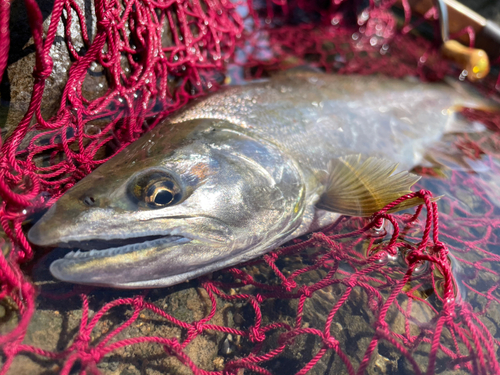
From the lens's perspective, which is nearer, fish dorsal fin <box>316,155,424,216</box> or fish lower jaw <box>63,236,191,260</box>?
fish lower jaw <box>63,236,191,260</box>

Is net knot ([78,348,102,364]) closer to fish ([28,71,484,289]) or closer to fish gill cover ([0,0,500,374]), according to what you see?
fish gill cover ([0,0,500,374])

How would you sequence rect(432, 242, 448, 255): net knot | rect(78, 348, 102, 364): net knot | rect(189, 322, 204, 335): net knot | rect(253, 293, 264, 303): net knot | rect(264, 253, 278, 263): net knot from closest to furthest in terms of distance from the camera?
rect(78, 348, 102, 364): net knot < rect(189, 322, 204, 335): net knot < rect(432, 242, 448, 255): net knot < rect(253, 293, 264, 303): net knot < rect(264, 253, 278, 263): net knot

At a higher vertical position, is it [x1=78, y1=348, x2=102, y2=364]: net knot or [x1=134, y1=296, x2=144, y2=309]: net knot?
[x1=78, y1=348, x2=102, y2=364]: net knot

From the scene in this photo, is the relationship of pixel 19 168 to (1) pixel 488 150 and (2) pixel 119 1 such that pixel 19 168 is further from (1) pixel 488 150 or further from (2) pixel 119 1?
(1) pixel 488 150

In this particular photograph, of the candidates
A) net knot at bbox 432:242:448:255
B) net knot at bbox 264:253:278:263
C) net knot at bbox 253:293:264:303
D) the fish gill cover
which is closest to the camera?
the fish gill cover

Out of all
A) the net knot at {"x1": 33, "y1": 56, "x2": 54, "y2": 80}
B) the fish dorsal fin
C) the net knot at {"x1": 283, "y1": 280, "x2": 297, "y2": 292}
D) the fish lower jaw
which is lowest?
the net knot at {"x1": 283, "y1": 280, "x2": 297, "y2": 292}

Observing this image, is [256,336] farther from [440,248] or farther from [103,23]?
[103,23]

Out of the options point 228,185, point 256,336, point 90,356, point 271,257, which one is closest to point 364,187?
point 271,257

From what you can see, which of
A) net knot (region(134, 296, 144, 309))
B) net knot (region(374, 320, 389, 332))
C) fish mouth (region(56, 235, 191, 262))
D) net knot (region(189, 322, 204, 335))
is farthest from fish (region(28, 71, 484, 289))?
net knot (region(374, 320, 389, 332))
